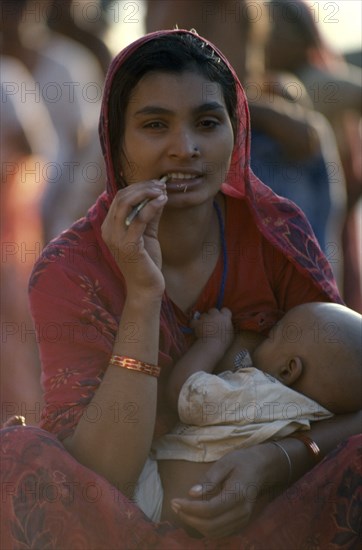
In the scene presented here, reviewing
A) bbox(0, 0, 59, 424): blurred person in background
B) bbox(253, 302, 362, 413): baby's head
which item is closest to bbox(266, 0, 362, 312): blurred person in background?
bbox(0, 0, 59, 424): blurred person in background

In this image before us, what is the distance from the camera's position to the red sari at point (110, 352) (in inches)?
93.9

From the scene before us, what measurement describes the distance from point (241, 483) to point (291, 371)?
1.15 ft

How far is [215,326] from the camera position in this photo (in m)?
A: 2.80

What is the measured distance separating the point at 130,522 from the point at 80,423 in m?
0.27

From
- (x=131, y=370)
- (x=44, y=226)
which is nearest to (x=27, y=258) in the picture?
(x=44, y=226)

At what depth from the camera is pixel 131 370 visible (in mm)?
2568

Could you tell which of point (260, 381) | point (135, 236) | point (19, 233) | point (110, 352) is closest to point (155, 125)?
point (135, 236)

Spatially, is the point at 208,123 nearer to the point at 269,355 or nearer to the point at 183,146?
the point at 183,146

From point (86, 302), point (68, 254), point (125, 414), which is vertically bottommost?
point (125, 414)

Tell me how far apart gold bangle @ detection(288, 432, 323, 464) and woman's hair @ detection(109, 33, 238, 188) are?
80 cm

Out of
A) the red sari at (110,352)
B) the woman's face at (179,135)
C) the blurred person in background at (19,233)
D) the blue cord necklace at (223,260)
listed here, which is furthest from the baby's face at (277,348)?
the blurred person in background at (19,233)

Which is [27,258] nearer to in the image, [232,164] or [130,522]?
[232,164]

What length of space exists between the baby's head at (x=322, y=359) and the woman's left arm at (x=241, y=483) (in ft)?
0.32

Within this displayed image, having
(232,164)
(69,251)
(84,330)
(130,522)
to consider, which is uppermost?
(232,164)
